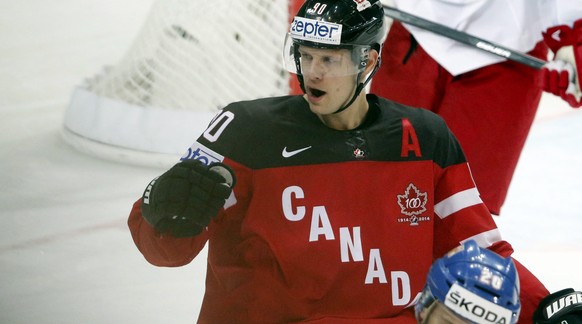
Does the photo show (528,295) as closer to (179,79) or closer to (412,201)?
(412,201)

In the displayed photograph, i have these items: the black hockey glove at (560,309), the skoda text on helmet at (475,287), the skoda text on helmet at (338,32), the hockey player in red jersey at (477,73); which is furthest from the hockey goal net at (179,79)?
the skoda text on helmet at (475,287)

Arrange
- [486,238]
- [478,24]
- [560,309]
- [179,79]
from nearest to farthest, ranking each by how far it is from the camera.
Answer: [560,309] → [486,238] → [478,24] → [179,79]

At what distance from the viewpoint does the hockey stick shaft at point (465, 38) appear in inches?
103

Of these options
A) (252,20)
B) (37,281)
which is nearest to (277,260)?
(37,281)

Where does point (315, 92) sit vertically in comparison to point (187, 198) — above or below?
above

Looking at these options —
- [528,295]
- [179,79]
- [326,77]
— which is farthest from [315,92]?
[179,79]

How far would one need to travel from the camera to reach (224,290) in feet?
6.26

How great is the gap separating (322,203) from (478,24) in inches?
39.4

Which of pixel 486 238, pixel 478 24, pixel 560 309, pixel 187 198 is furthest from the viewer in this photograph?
pixel 478 24

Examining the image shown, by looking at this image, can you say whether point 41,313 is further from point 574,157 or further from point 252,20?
point 574,157

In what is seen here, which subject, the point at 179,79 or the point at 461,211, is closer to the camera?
the point at 461,211

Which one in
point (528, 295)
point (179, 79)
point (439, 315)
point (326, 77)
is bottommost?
point (179, 79)

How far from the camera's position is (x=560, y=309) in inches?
71.6

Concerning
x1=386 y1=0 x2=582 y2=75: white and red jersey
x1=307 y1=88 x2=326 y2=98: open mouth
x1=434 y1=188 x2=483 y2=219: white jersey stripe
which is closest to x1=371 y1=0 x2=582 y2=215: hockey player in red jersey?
x1=386 y1=0 x2=582 y2=75: white and red jersey
